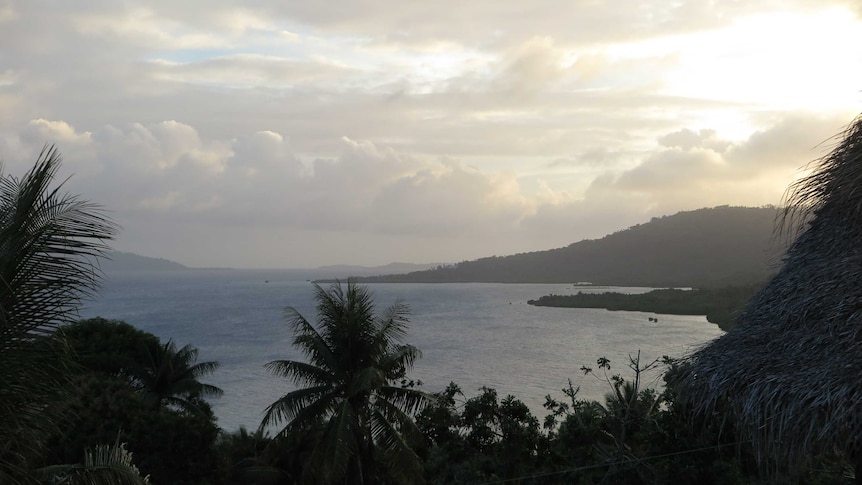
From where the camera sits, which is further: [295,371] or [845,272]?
[295,371]

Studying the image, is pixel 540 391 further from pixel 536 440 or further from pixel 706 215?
pixel 706 215

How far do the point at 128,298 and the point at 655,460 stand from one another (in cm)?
15411

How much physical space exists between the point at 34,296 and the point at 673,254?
157109 mm

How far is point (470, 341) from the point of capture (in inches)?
2827

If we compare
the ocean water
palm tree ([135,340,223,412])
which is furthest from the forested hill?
palm tree ([135,340,223,412])

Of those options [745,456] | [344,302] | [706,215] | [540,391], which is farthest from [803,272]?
[706,215]

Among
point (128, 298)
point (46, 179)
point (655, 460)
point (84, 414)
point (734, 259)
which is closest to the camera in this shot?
point (46, 179)

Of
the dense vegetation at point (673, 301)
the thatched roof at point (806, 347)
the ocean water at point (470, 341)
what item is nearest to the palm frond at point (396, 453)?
the thatched roof at point (806, 347)

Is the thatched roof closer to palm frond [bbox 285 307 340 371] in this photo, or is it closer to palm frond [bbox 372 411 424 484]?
palm frond [bbox 372 411 424 484]

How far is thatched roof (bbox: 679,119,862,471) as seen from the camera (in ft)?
18.4

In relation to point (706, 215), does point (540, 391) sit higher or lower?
lower

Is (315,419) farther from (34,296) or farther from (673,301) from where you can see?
(673,301)

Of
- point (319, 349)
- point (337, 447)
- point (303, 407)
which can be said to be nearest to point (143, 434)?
point (303, 407)

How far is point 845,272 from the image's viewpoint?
21.3 feet
